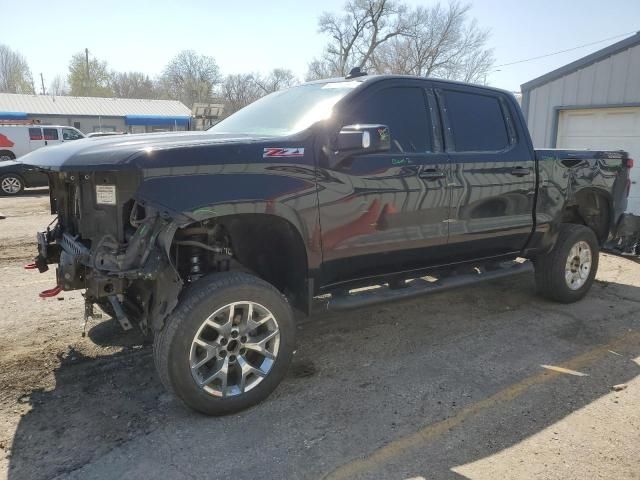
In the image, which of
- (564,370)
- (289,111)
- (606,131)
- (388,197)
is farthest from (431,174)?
(606,131)

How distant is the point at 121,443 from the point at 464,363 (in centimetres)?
251

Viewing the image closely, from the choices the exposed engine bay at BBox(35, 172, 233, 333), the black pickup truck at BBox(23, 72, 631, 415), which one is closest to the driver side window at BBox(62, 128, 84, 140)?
the black pickup truck at BBox(23, 72, 631, 415)

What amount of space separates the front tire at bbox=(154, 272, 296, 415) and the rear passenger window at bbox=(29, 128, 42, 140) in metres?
19.0

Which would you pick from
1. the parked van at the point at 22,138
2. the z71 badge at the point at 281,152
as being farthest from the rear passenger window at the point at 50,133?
the z71 badge at the point at 281,152

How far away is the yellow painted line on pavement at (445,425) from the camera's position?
2766 mm

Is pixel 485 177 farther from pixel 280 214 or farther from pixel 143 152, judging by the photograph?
pixel 143 152

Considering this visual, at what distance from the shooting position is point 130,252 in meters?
3.02

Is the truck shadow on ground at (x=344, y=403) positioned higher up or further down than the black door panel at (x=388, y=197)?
further down

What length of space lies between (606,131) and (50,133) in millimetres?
18217

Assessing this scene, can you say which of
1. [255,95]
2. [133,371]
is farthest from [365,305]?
[255,95]

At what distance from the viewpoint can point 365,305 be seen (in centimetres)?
384

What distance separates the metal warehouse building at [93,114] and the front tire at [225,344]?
1561 inches

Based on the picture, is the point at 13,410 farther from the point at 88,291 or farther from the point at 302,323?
the point at 302,323

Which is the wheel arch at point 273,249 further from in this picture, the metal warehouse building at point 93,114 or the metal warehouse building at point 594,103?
the metal warehouse building at point 93,114
